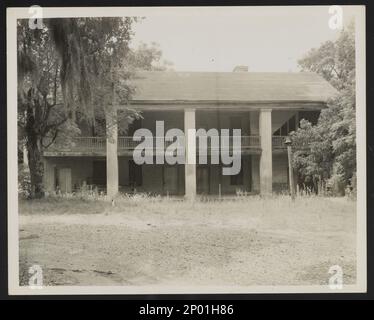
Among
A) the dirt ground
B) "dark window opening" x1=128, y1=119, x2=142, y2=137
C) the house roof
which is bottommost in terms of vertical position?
the dirt ground

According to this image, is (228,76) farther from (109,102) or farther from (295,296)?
(295,296)

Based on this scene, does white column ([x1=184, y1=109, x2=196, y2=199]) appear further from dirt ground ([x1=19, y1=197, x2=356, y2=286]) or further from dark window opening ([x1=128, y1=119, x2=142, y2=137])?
dark window opening ([x1=128, y1=119, x2=142, y2=137])

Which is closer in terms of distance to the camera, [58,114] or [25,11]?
[25,11]

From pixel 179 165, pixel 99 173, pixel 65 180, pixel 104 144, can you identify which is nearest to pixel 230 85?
pixel 179 165

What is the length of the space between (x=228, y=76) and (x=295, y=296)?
2.82 m

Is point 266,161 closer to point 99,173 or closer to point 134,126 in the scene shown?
point 134,126

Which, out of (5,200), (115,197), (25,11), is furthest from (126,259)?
(25,11)

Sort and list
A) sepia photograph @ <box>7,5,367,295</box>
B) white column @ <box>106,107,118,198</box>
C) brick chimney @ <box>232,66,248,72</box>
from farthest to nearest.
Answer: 1. white column @ <box>106,107,118,198</box>
2. brick chimney @ <box>232,66,248,72</box>
3. sepia photograph @ <box>7,5,367,295</box>

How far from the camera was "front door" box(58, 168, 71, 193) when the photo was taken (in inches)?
204

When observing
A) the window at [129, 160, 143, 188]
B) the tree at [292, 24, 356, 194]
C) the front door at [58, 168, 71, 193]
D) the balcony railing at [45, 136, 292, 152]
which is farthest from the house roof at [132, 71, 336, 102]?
the front door at [58, 168, 71, 193]

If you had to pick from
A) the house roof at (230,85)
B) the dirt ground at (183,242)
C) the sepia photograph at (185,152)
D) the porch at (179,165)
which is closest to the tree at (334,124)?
the sepia photograph at (185,152)

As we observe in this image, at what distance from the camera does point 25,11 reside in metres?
5.00

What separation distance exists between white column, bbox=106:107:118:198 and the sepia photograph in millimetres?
19

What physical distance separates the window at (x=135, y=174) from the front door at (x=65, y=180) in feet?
2.51
